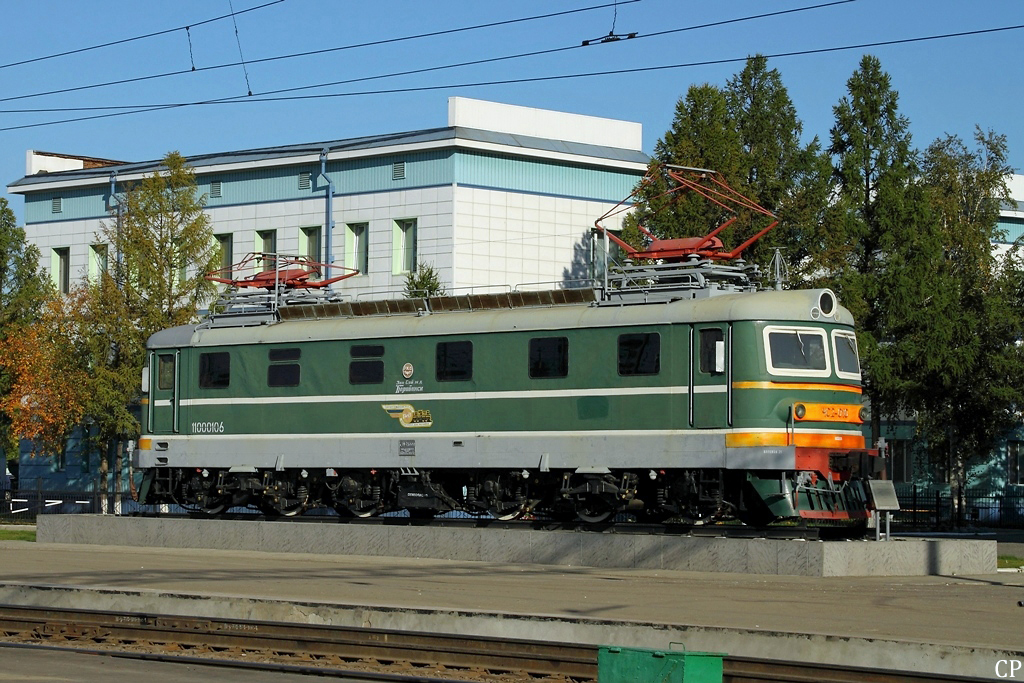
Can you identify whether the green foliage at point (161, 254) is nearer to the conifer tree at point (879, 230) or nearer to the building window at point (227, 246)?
the building window at point (227, 246)

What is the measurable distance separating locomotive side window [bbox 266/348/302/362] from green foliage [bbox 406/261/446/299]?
940 centimetres

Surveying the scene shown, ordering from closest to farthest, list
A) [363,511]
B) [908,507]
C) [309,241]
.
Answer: [363,511] → [908,507] → [309,241]

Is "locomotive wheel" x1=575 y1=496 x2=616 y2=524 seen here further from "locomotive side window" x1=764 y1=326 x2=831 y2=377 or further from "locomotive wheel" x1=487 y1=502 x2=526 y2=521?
"locomotive side window" x1=764 y1=326 x2=831 y2=377

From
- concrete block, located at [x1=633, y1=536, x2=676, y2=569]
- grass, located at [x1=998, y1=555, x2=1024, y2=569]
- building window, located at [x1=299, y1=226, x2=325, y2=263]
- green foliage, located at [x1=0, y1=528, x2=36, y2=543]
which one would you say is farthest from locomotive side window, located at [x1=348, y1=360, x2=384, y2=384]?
building window, located at [x1=299, y1=226, x2=325, y2=263]

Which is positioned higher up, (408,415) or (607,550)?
(408,415)

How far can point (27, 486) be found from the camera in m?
52.9

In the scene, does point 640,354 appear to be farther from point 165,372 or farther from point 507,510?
point 165,372

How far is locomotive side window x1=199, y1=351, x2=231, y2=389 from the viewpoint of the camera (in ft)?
93.3

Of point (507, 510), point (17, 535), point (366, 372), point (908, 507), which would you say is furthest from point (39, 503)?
point (908, 507)

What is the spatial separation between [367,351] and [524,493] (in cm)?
390

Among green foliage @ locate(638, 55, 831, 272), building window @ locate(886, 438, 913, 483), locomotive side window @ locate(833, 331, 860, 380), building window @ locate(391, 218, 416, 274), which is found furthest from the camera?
building window @ locate(886, 438, 913, 483)

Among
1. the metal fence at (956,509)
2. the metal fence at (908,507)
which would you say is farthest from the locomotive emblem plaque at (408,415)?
the metal fence at (956,509)

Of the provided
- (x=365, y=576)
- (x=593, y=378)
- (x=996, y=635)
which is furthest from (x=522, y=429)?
(x=996, y=635)

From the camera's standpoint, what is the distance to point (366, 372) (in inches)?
1045
